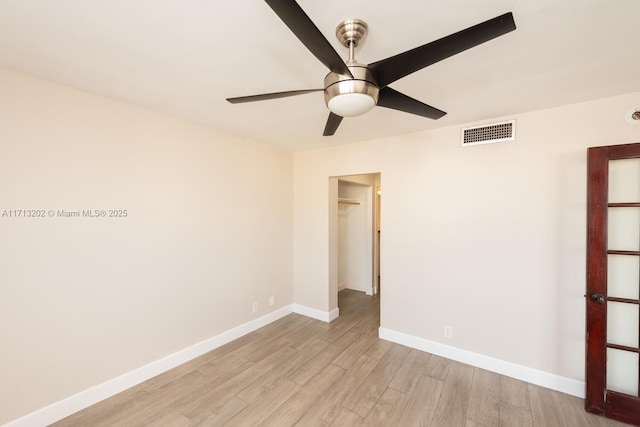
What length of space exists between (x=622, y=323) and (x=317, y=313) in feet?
10.1

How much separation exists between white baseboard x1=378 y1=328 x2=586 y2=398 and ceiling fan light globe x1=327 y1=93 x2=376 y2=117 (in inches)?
108

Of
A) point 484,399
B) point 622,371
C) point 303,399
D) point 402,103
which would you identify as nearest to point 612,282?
point 622,371

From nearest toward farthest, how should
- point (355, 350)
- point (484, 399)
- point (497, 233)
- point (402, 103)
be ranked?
point (402, 103) < point (484, 399) < point (497, 233) < point (355, 350)

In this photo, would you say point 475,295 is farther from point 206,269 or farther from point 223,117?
point 223,117

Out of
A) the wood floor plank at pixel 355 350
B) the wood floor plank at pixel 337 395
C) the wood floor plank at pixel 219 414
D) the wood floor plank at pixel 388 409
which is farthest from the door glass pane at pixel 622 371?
the wood floor plank at pixel 219 414

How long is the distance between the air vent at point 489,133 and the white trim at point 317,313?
9.05 feet

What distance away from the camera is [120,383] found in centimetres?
226

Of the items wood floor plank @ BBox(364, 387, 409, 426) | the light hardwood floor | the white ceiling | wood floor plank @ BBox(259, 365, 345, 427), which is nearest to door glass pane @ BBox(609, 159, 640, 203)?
the white ceiling

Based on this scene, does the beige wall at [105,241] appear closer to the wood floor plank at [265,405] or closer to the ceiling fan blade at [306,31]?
the wood floor plank at [265,405]

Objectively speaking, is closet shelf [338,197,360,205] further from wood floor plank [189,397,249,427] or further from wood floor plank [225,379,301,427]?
wood floor plank [189,397,249,427]

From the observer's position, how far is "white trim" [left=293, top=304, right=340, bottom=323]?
377 centimetres

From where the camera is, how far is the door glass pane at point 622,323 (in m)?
2.04

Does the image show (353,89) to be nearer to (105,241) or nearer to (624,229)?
(105,241)

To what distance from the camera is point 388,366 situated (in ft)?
8.82
